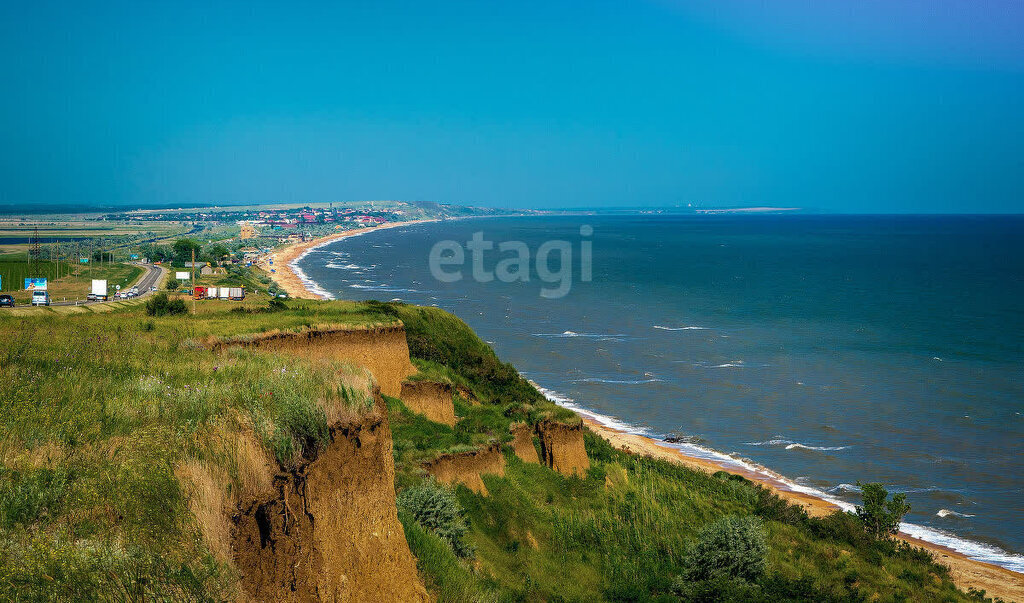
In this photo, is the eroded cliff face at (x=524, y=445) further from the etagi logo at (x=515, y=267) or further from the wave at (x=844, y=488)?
the etagi logo at (x=515, y=267)

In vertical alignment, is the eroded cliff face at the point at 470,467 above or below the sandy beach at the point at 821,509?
above

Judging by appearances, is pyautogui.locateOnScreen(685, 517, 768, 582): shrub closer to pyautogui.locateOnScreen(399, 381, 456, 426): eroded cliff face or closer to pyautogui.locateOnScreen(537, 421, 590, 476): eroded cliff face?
pyautogui.locateOnScreen(537, 421, 590, 476): eroded cliff face

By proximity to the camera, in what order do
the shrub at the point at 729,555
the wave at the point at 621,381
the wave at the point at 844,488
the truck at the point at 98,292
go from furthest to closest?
the wave at the point at 621,381 < the truck at the point at 98,292 < the wave at the point at 844,488 < the shrub at the point at 729,555

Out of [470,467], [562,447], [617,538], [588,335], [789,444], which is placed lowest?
[789,444]

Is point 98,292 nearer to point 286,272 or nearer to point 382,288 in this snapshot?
point 382,288

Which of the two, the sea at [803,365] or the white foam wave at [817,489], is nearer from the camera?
the white foam wave at [817,489]

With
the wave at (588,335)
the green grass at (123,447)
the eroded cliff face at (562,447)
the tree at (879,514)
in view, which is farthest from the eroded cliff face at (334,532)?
the wave at (588,335)

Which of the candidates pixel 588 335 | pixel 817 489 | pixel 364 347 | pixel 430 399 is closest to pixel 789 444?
pixel 817 489
